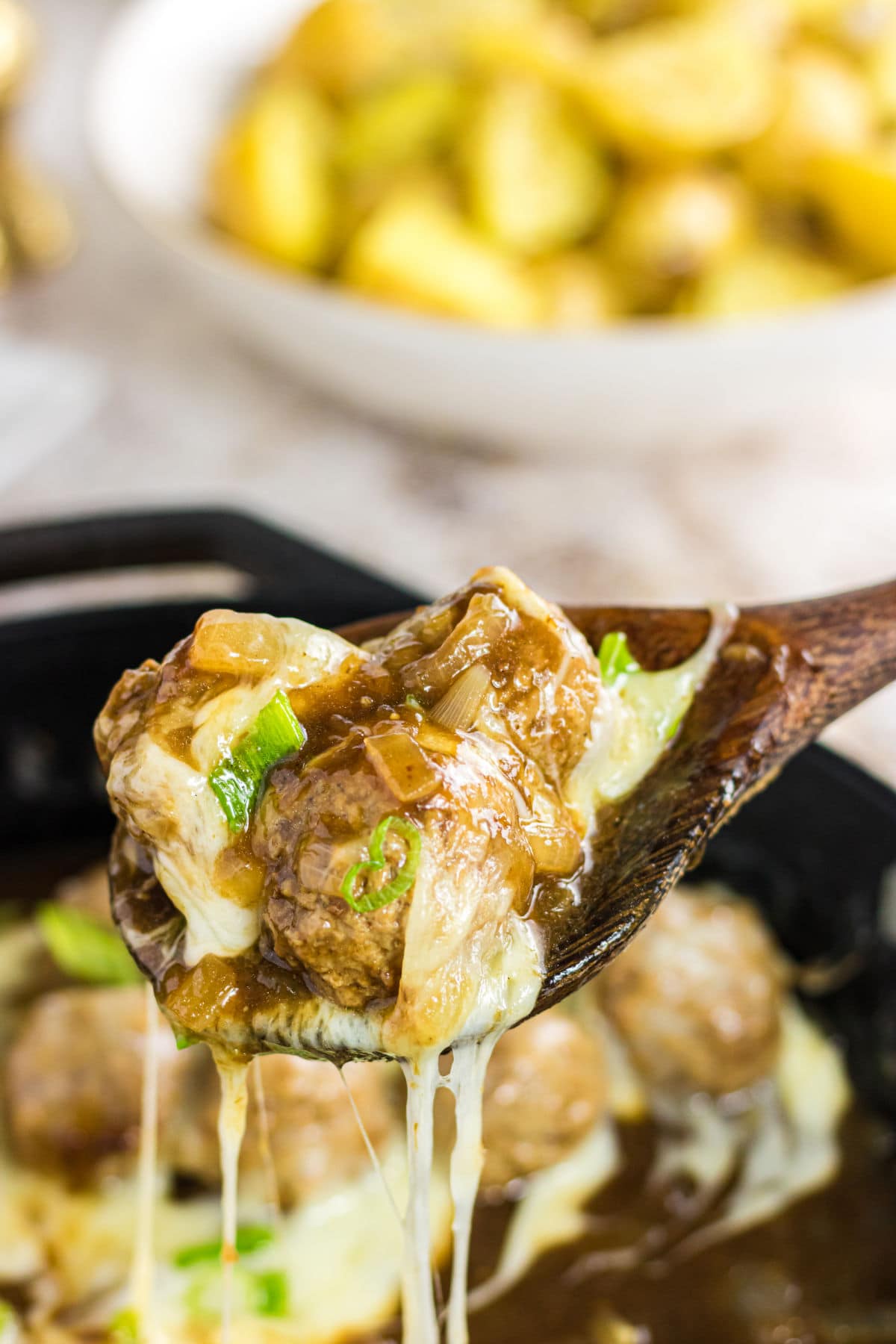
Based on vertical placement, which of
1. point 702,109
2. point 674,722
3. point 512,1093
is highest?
point 702,109

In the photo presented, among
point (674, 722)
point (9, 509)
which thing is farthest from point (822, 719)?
point (9, 509)

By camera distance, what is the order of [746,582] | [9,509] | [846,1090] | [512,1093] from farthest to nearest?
1. [9,509]
2. [746,582]
3. [846,1090]
4. [512,1093]

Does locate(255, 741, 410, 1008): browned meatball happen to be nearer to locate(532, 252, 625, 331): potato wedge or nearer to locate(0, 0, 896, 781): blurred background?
locate(0, 0, 896, 781): blurred background

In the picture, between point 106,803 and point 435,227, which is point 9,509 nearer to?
point 106,803

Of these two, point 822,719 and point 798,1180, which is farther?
point 798,1180

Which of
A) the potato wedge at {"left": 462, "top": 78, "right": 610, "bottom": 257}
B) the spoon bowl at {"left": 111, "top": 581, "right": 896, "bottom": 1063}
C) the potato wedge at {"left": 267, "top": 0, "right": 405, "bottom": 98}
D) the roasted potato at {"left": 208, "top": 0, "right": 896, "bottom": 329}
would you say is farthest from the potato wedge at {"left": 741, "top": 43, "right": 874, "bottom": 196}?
→ the spoon bowl at {"left": 111, "top": 581, "right": 896, "bottom": 1063}

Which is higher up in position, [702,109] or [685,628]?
[702,109]
